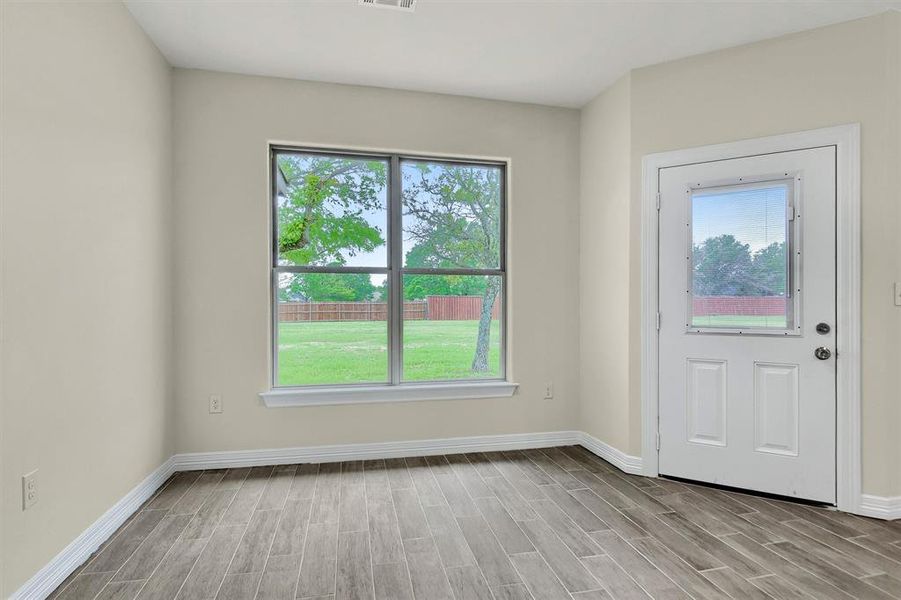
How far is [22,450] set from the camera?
1720 millimetres

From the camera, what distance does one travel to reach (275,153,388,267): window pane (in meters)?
3.39

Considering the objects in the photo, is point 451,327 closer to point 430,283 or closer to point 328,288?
point 430,283

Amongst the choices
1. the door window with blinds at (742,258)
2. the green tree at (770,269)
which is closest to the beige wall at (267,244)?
the door window with blinds at (742,258)

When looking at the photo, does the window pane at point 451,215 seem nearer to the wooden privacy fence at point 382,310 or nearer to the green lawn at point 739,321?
the wooden privacy fence at point 382,310

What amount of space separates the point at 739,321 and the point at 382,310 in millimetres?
2374

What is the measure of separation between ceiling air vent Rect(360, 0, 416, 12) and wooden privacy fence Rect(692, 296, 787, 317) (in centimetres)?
239

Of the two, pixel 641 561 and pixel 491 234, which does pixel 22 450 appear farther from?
pixel 491 234

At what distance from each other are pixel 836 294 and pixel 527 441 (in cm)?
220

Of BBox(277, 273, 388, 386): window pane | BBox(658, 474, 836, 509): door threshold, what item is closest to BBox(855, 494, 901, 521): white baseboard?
BBox(658, 474, 836, 509): door threshold

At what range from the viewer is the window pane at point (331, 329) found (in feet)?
11.1

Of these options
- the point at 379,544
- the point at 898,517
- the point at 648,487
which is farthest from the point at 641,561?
the point at 898,517

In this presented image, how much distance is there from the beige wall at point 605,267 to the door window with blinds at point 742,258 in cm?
44

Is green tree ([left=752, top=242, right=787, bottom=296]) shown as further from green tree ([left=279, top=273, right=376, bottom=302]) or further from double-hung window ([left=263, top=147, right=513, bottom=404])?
green tree ([left=279, top=273, right=376, bottom=302])

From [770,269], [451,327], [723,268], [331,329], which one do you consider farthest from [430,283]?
[770,269]
